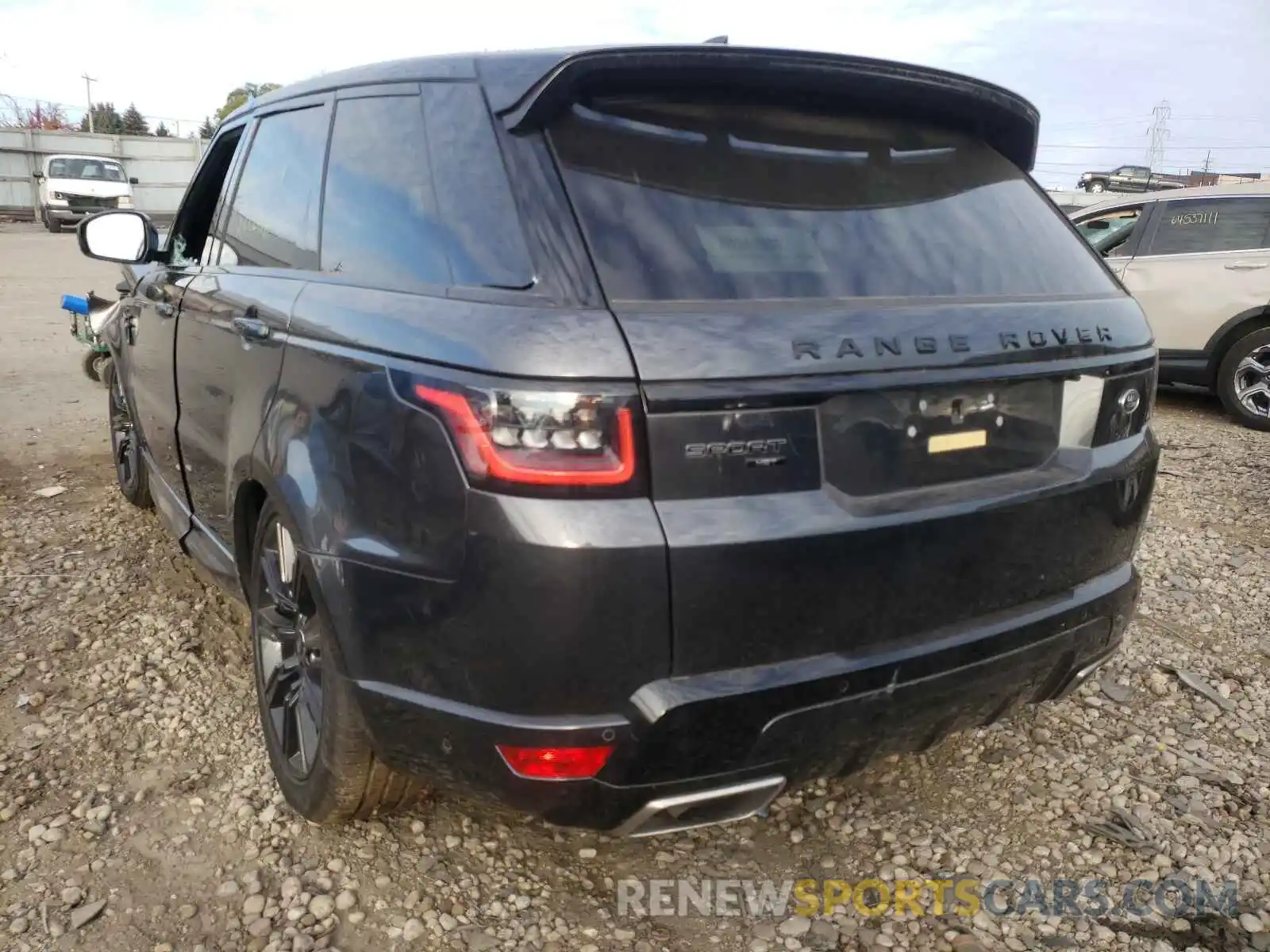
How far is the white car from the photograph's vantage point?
27.0m

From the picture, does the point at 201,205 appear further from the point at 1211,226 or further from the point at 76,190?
the point at 76,190

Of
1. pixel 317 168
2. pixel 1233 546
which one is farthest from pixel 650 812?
pixel 1233 546

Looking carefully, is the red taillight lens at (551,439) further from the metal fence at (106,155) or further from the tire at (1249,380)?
the metal fence at (106,155)

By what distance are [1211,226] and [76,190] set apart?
2824 centimetres

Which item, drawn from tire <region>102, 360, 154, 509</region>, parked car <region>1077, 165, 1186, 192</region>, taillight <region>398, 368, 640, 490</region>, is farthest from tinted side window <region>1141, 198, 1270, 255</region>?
parked car <region>1077, 165, 1186, 192</region>

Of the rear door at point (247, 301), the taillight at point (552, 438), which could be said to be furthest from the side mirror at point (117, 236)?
the taillight at point (552, 438)

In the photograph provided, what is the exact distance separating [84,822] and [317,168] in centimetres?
179

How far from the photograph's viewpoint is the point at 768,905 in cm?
229

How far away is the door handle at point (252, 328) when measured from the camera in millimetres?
2461

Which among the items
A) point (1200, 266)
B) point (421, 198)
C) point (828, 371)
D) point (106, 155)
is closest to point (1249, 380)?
point (1200, 266)

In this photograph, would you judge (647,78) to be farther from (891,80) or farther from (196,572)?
(196,572)

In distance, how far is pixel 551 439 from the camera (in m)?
1.67

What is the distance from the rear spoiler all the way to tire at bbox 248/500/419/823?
1.06 metres

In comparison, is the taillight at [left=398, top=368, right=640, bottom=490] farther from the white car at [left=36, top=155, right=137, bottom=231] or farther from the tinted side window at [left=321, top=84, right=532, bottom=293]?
the white car at [left=36, top=155, right=137, bottom=231]
